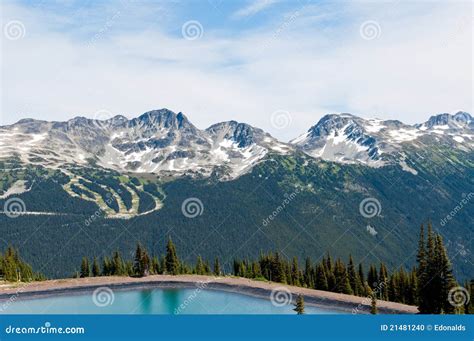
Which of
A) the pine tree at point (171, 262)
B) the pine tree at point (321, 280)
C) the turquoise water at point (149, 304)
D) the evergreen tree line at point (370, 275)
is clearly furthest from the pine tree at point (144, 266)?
the pine tree at point (321, 280)

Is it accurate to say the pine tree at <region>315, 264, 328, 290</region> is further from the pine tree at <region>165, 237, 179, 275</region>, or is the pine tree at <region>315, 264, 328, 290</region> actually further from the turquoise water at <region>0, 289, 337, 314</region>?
the turquoise water at <region>0, 289, 337, 314</region>

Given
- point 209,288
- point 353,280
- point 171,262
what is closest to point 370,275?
point 353,280

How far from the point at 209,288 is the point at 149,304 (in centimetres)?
1285

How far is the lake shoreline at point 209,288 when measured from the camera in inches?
2955

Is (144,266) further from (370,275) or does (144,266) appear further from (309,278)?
(370,275)

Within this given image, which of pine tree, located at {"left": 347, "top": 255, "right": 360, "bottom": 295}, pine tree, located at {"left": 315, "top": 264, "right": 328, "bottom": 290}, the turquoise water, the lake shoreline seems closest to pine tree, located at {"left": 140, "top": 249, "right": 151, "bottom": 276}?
the lake shoreline

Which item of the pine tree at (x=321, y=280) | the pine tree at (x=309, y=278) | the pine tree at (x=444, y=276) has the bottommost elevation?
the pine tree at (x=444, y=276)

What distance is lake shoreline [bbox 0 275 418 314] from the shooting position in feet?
246

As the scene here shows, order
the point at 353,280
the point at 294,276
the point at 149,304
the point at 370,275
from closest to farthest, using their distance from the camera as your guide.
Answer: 1. the point at 149,304
2. the point at 353,280
3. the point at 294,276
4. the point at 370,275

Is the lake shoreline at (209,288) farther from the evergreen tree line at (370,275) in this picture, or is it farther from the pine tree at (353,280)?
the pine tree at (353,280)

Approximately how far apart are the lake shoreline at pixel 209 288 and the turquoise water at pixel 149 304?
7.55 feet

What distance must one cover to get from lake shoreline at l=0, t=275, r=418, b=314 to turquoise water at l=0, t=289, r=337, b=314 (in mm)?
2300

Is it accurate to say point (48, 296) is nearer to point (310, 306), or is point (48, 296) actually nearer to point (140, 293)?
point (140, 293)

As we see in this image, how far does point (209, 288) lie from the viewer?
8631 cm
